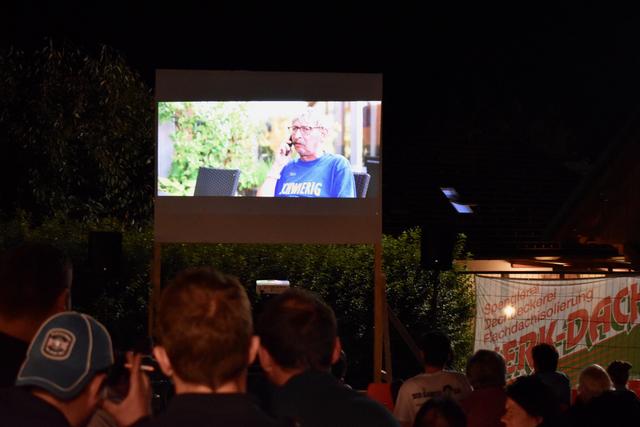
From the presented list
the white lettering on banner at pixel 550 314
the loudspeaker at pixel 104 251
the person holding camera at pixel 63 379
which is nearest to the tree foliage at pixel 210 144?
the loudspeaker at pixel 104 251

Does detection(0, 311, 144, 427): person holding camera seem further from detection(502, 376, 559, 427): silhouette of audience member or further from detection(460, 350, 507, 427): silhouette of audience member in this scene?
detection(460, 350, 507, 427): silhouette of audience member

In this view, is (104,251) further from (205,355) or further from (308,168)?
(205,355)

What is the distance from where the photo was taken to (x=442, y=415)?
3.64 meters

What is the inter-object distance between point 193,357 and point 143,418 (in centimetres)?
20

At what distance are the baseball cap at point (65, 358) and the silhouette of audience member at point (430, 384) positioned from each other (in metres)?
3.15

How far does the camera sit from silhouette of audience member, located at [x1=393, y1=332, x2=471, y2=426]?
5.21 metres

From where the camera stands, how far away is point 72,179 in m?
15.7

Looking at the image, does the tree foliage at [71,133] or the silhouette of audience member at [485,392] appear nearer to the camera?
the silhouette of audience member at [485,392]

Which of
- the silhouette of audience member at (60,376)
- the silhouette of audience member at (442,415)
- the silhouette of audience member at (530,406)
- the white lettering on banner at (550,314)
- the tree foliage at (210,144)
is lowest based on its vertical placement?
the white lettering on banner at (550,314)

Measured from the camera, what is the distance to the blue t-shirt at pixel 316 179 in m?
9.40

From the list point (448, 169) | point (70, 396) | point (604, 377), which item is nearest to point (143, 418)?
point (70, 396)

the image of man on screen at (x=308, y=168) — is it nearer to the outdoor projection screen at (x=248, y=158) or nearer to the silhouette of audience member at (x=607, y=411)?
the outdoor projection screen at (x=248, y=158)

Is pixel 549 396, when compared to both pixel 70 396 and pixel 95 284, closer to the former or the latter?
pixel 70 396

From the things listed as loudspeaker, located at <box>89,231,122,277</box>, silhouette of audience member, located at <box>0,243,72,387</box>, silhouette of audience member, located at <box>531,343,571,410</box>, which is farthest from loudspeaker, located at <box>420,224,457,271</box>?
silhouette of audience member, located at <box>0,243,72,387</box>
